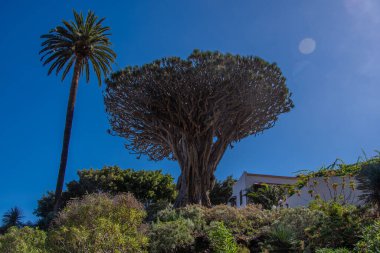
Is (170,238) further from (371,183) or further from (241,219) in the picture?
(371,183)

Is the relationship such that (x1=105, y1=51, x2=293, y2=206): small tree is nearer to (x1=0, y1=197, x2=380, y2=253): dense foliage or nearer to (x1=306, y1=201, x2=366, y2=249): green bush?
(x1=0, y1=197, x2=380, y2=253): dense foliage

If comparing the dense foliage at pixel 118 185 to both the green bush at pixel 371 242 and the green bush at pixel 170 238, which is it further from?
the green bush at pixel 371 242

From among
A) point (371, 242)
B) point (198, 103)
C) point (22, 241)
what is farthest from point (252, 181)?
point (371, 242)

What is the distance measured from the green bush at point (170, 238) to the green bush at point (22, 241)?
3.15m

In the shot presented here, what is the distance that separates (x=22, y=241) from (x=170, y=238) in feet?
13.8

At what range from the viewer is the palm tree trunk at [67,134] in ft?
79.3

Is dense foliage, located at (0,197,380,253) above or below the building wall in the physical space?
below

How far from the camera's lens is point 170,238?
39.4ft

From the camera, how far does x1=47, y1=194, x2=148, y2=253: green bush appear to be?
339 inches

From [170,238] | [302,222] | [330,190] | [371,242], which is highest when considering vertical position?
[330,190]

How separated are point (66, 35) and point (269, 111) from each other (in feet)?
48.1

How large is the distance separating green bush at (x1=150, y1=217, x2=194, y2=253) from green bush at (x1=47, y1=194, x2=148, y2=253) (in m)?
0.62

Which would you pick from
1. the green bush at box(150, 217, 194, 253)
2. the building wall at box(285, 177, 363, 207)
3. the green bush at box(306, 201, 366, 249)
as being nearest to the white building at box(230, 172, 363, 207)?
the building wall at box(285, 177, 363, 207)

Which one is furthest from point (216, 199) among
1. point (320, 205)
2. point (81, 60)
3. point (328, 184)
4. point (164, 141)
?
point (320, 205)
